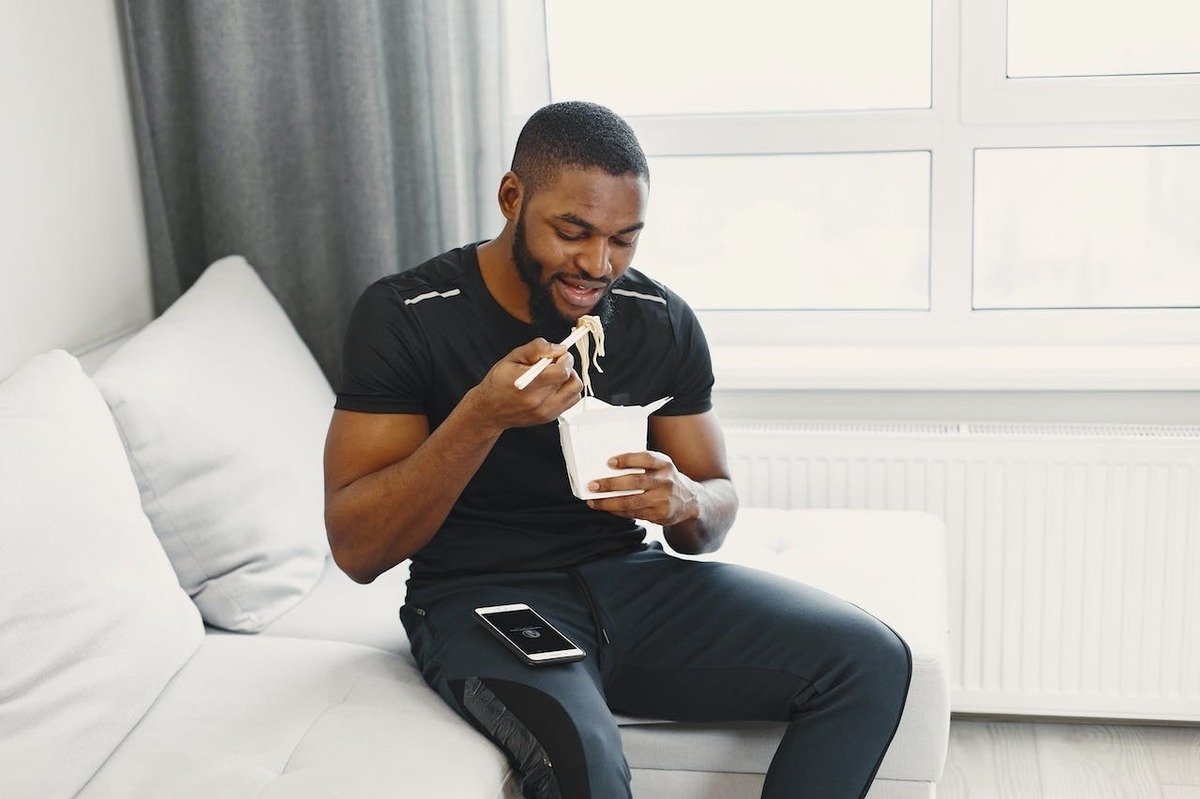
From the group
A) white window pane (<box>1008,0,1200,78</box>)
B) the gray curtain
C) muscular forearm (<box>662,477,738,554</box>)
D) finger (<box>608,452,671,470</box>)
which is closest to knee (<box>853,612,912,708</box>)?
muscular forearm (<box>662,477,738,554</box>)

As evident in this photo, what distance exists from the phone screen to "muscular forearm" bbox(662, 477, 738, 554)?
252mm

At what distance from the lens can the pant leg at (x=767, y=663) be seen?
1720mm

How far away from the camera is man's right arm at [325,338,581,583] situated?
1.62m

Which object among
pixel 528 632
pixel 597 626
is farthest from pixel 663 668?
pixel 528 632

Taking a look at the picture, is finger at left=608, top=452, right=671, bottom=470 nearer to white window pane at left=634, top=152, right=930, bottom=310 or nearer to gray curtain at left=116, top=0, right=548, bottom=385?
gray curtain at left=116, top=0, right=548, bottom=385

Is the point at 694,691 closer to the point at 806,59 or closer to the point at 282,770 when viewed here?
the point at 282,770

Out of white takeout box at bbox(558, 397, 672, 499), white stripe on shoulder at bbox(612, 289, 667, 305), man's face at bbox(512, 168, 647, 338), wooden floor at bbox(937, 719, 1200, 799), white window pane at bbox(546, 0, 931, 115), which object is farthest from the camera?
white window pane at bbox(546, 0, 931, 115)

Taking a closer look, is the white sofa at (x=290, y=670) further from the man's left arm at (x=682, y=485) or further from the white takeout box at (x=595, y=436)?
the white takeout box at (x=595, y=436)

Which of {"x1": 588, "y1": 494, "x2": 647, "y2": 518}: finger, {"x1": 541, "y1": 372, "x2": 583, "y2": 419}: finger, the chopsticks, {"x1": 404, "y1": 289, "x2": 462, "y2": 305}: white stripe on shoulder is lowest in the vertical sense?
{"x1": 588, "y1": 494, "x2": 647, "y2": 518}: finger

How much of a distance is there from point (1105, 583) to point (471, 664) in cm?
135

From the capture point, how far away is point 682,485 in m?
1.81

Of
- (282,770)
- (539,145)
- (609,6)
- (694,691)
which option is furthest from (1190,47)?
(282,770)

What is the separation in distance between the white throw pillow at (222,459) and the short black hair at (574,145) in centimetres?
67

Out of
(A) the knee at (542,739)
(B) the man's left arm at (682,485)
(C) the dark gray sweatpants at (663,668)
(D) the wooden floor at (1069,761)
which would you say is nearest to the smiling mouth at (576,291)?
(B) the man's left arm at (682,485)
